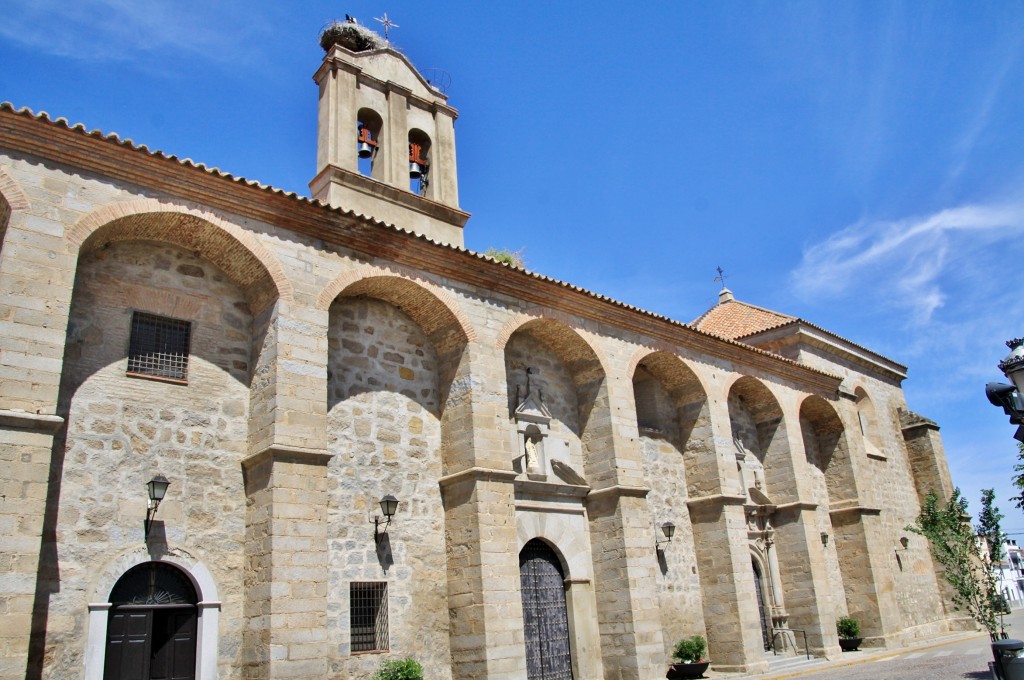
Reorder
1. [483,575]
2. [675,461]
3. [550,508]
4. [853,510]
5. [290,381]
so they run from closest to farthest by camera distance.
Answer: [290,381] < [483,575] < [550,508] < [675,461] < [853,510]

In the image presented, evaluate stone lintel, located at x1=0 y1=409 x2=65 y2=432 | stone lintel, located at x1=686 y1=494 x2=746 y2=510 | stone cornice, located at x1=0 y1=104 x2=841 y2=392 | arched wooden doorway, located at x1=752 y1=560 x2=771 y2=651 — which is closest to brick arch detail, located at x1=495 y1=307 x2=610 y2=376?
stone cornice, located at x1=0 y1=104 x2=841 y2=392

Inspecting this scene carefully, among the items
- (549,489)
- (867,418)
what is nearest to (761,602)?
(549,489)

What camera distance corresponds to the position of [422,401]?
39.6ft

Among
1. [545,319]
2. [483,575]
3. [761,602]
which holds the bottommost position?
[761,602]

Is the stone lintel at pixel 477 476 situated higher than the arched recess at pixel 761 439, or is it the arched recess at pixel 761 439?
the arched recess at pixel 761 439

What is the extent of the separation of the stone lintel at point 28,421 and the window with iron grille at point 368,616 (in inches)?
165

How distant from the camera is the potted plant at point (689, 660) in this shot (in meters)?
13.7

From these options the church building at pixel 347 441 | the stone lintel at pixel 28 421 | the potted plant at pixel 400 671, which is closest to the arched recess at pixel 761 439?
the church building at pixel 347 441

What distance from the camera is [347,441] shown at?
428 inches

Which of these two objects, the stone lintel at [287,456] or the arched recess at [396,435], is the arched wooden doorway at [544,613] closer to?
the arched recess at [396,435]

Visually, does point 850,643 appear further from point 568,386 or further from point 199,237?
point 199,237

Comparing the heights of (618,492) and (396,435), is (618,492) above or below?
below

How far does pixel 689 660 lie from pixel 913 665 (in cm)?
458

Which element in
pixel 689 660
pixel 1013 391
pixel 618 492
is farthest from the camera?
pixel 689 660
